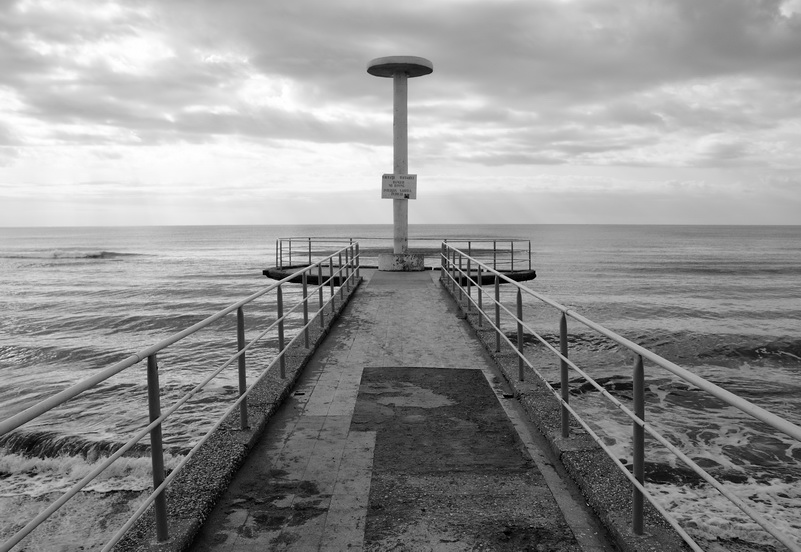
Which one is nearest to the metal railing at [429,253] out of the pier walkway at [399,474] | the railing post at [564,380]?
the pier walkway at [399,474]

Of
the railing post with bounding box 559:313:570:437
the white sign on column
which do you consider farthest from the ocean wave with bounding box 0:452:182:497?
the white sign on column

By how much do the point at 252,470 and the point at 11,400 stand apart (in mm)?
7256

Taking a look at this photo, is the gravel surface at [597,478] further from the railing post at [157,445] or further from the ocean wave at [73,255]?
the ocean wave at [73,255]

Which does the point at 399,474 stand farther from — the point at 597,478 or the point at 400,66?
the point at 400,66

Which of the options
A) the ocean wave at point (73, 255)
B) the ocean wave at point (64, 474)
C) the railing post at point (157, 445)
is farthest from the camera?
the ocean wave at point (73, 255)

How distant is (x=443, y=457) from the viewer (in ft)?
13.8

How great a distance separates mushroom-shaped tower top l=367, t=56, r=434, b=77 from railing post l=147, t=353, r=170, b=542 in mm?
12831

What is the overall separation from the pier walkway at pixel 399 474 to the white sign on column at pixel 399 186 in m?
8.70

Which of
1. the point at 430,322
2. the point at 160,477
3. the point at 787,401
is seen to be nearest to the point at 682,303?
the point at 787,401

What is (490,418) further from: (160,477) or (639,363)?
(160,477)

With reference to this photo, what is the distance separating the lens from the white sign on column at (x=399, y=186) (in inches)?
591

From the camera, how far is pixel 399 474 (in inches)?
155

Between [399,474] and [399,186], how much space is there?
11649 millimetres

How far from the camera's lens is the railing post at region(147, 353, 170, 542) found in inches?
115
